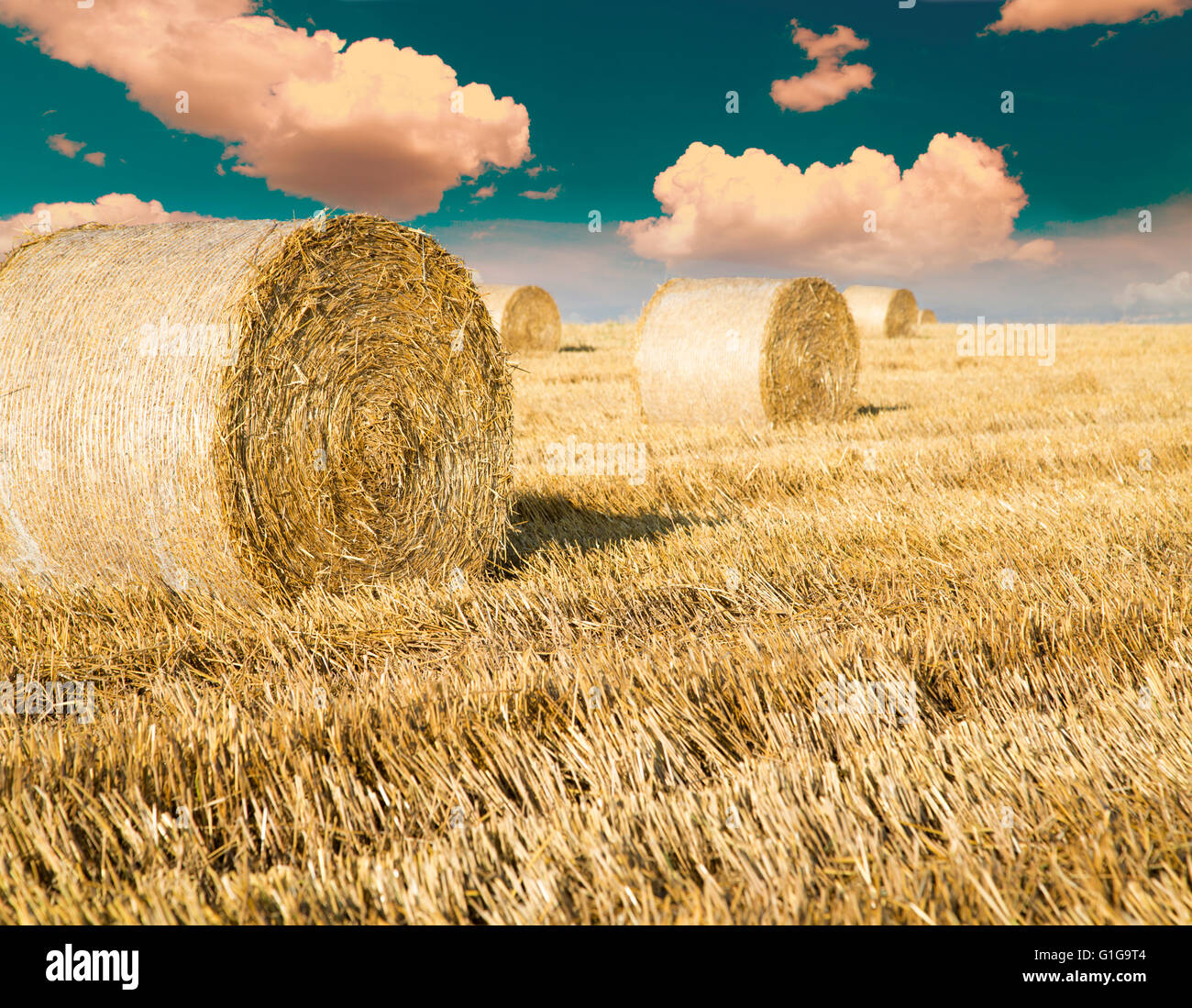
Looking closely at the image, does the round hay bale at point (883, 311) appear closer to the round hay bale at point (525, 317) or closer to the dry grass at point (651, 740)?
the round hay bale at point (525, 317)

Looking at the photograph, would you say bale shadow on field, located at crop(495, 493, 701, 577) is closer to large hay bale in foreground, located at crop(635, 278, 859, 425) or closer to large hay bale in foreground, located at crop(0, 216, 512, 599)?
large hay bale in foreground, located at crop(0, 216, 512, 599)

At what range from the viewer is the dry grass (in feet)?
6.70

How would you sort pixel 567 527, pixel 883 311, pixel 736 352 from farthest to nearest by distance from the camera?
pixel 883 311 < pixel 736 352 < pixel 567 527

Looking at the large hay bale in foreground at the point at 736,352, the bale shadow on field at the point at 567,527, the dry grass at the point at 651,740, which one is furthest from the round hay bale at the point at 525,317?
the dry grass at the point at 651,740

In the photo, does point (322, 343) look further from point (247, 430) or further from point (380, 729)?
point (380, 729)

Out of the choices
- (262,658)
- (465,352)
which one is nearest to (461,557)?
(465,352)

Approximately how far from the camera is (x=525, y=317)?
22516 millimetres

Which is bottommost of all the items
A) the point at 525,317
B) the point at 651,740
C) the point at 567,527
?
the point at 651,740

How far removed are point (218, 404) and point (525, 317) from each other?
62.7ft

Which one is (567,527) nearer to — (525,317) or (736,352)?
(736,352)

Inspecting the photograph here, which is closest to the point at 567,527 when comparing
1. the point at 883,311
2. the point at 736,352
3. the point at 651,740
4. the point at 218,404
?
the point at 218,404

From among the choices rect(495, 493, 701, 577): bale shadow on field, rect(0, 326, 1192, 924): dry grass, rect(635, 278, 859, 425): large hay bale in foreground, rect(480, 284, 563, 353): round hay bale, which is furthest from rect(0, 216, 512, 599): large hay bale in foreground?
rect(480, 284, 563, 353): round hay bale

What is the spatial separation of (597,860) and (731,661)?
54.3 inches
